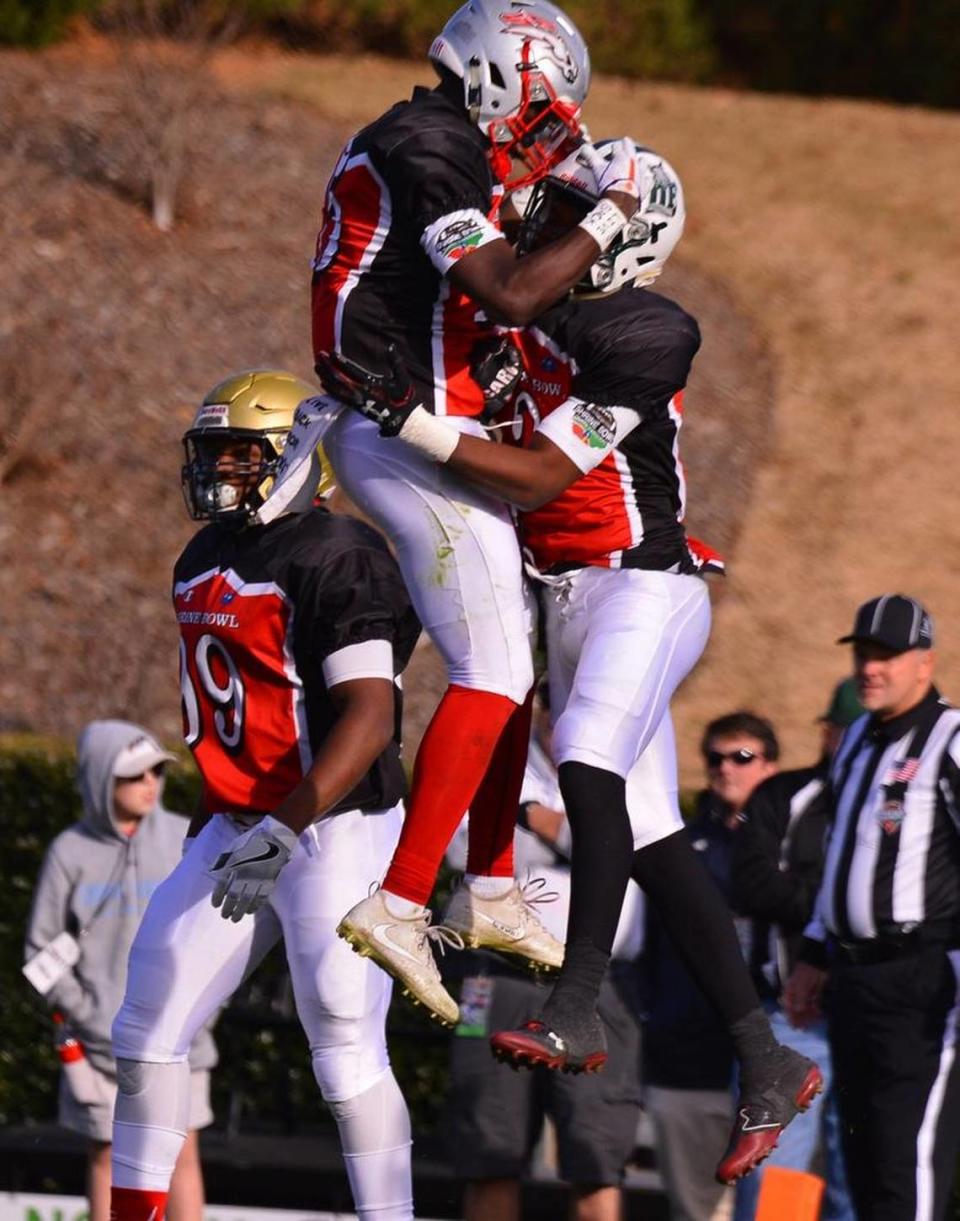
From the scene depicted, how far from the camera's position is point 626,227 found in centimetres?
496

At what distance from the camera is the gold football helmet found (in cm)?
572

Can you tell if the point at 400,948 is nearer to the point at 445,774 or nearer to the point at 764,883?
the point at 445,774

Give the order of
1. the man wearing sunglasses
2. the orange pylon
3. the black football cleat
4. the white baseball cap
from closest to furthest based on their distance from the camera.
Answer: the black football cleat, the orange pylon, the man wearing sunglasses, the white baseball cap

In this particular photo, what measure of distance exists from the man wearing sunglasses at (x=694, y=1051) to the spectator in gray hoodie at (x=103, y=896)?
5.27 ft

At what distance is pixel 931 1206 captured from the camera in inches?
267

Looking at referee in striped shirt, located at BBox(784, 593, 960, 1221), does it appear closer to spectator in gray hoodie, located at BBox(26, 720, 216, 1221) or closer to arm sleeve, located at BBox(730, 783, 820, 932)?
arm sleeve, located at BBox(730, 783, 820, 932)

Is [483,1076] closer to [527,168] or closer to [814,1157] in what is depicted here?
[814,1157]

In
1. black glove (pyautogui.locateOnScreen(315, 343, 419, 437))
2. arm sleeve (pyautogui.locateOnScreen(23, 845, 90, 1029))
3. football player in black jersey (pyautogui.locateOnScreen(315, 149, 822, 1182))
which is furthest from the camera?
arm sleeve (pyautogui.locateOnScreen(23, 845, 90, 1029))

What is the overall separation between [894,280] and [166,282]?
6.17 meters

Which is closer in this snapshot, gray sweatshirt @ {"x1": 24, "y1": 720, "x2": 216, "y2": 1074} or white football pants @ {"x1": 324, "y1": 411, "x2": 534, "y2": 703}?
white football pants @ {"x1": 324, "y1": 411, "x2": 534, "y2": 703}

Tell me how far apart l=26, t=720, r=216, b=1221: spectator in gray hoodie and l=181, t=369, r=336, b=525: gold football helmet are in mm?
2232

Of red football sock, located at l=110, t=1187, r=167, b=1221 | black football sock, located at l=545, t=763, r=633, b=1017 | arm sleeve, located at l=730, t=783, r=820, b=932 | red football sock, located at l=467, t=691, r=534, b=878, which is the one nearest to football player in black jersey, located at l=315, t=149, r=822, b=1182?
black football sock, located at l=545, t=763, r=633, b=1017

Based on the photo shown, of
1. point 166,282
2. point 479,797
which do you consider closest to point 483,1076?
point 479,797

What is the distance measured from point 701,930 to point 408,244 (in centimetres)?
169
